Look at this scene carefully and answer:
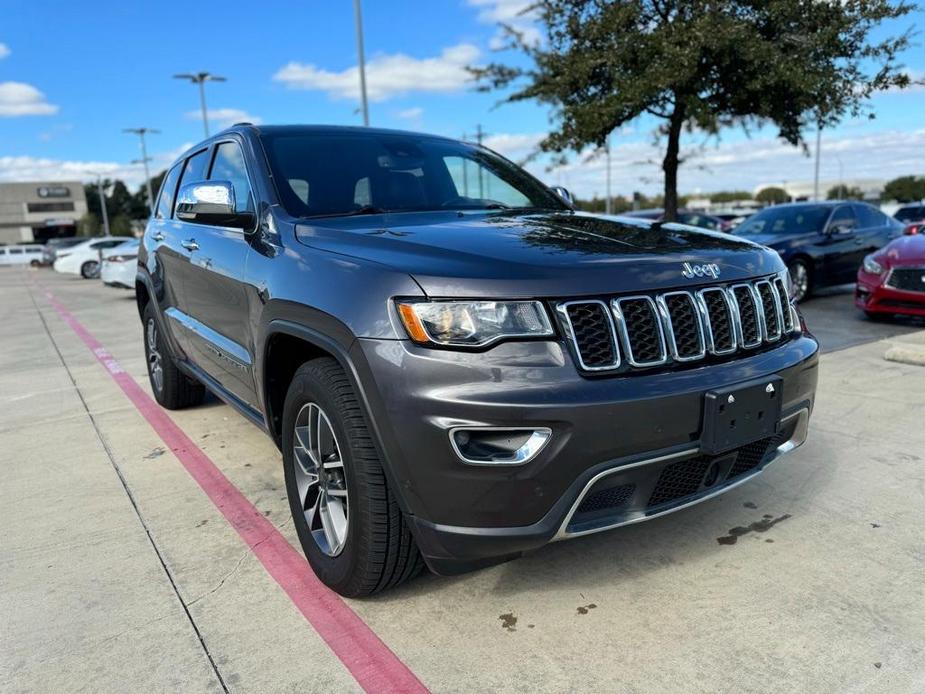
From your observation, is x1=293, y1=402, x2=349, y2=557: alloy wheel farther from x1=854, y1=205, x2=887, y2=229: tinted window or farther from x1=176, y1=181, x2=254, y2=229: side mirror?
x1=854, y1=205, x2=887, y2=229: tinted window

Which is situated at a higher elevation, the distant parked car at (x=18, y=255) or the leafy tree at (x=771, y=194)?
the leafy tree at (x=771, y=194)

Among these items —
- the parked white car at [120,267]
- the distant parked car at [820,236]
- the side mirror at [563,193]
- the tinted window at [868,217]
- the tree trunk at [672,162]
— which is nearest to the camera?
the side mirror at [563,193]

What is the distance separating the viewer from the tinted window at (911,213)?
24547mm

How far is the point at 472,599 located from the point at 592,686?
0.62m

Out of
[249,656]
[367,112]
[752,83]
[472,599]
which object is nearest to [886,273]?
[752,83]

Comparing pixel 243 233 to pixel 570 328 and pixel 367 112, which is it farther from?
pixel 367 112

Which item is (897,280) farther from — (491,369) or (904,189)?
(904,189)

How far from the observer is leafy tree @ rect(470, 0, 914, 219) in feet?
37.5

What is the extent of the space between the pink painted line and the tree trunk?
11817 mm

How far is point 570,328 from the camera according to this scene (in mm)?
2137

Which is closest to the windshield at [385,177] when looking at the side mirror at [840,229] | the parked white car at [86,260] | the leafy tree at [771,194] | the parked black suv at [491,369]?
the parked black suv at [491,369]

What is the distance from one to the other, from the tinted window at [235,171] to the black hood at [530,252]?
0.57 meters

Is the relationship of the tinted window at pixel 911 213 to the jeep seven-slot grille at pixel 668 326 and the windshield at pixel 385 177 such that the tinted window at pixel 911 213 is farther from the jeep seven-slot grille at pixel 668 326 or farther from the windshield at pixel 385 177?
the jeep seven-slot grille at pixel 668 326

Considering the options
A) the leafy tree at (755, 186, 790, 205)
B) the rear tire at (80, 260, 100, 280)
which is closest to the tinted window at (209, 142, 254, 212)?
the rear tire at (80, 260, 100, 280)
